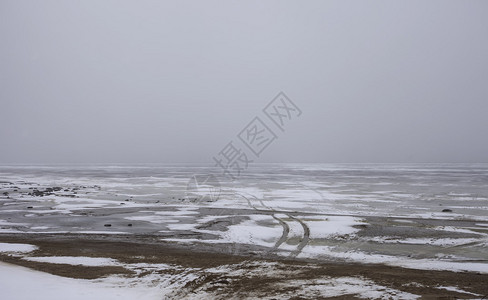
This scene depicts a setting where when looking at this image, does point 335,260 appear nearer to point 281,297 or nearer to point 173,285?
point 281,297

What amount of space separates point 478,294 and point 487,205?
59.1 feet

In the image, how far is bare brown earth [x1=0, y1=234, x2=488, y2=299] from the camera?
24.6ft

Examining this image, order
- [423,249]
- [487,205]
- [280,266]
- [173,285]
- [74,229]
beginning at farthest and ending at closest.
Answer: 1. [487,205]
2. [74,229]
3. [423,249]
4. [280,266]
5. [173,285]

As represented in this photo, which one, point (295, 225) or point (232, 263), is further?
point (295, 225)

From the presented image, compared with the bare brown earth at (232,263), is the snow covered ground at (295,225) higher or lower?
lower

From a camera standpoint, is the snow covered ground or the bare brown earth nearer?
the bare brown earth

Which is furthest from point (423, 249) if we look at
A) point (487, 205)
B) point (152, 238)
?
point (487, 205)

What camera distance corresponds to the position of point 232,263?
9531 millimetres

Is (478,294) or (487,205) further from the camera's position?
(487,205)

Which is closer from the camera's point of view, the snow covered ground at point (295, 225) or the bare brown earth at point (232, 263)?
the bare brown earth at point (232, 263)

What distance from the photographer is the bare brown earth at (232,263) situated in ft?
24.6

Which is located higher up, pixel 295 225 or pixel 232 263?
pixel 232 263

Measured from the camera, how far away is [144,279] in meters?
8.15

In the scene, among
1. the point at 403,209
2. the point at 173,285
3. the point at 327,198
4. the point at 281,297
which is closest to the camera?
the point at 281,297
